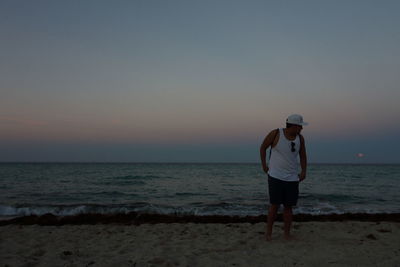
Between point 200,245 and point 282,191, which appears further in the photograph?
point 200,245

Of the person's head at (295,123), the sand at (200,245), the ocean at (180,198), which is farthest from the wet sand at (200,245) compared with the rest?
the ocean at (180,198)

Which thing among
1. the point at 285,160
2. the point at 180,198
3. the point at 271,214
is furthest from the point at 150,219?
the point at 180,198

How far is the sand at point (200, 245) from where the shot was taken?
3658mm

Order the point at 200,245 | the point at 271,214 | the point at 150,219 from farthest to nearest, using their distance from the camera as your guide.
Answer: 1. the point at 150,219
2. the point at 200,245
3. the point at 271,214

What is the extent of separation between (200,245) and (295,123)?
95.4 inches

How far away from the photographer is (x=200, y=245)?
452 centimetres

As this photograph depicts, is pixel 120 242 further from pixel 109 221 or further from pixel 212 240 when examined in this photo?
pixel 109 221

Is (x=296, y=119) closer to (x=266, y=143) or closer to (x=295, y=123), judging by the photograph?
(x=295, y=123)

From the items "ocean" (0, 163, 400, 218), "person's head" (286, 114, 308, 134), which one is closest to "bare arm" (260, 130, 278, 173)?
"person's head" (286, 114, 308, 134)

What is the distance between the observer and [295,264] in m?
3.47

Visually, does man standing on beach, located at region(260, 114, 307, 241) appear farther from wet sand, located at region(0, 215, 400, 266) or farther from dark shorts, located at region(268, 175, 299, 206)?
wet sand, located at region(0, 215, 400, 266)

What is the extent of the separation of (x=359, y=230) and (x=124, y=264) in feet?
15.0

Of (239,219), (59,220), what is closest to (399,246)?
(239,219)

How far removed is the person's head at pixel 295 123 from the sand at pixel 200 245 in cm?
174
